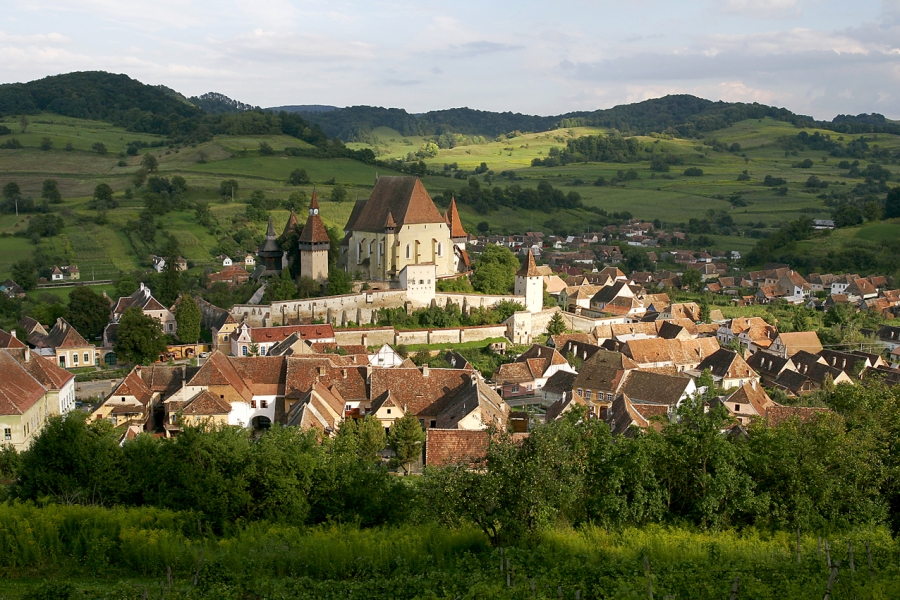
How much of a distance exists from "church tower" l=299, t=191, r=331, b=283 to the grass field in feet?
96.6

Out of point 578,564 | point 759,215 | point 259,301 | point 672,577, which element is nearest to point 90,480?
point 578,564

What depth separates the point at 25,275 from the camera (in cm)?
7038

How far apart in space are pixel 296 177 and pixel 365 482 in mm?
90806

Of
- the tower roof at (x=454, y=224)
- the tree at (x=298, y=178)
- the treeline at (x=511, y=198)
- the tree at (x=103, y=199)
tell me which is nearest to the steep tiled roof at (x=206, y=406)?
the tower roof at (x=454, y=224)

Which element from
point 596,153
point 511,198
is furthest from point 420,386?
point 596,153

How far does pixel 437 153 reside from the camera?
650 ft

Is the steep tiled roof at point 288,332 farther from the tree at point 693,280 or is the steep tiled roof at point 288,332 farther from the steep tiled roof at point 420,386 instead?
the tree at point 693,280

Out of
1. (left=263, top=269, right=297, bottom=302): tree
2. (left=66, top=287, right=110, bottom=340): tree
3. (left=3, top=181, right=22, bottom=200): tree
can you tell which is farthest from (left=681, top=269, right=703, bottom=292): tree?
(left=3, top=181, right=22, bottom=200): tree

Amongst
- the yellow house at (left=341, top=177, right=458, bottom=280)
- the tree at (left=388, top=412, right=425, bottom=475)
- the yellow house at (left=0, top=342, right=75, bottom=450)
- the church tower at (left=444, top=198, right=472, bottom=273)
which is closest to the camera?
the tree at (left=388, top=412, right=425, bottom=475)

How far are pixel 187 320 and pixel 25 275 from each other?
27.3 meters

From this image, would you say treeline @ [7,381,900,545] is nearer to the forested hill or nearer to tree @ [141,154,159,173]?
tree @ [141,154,159,173]

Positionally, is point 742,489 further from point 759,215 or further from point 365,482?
point 759,215

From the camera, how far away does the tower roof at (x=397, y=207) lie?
56875 millimetres

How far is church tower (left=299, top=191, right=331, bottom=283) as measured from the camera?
5375 centimetres
